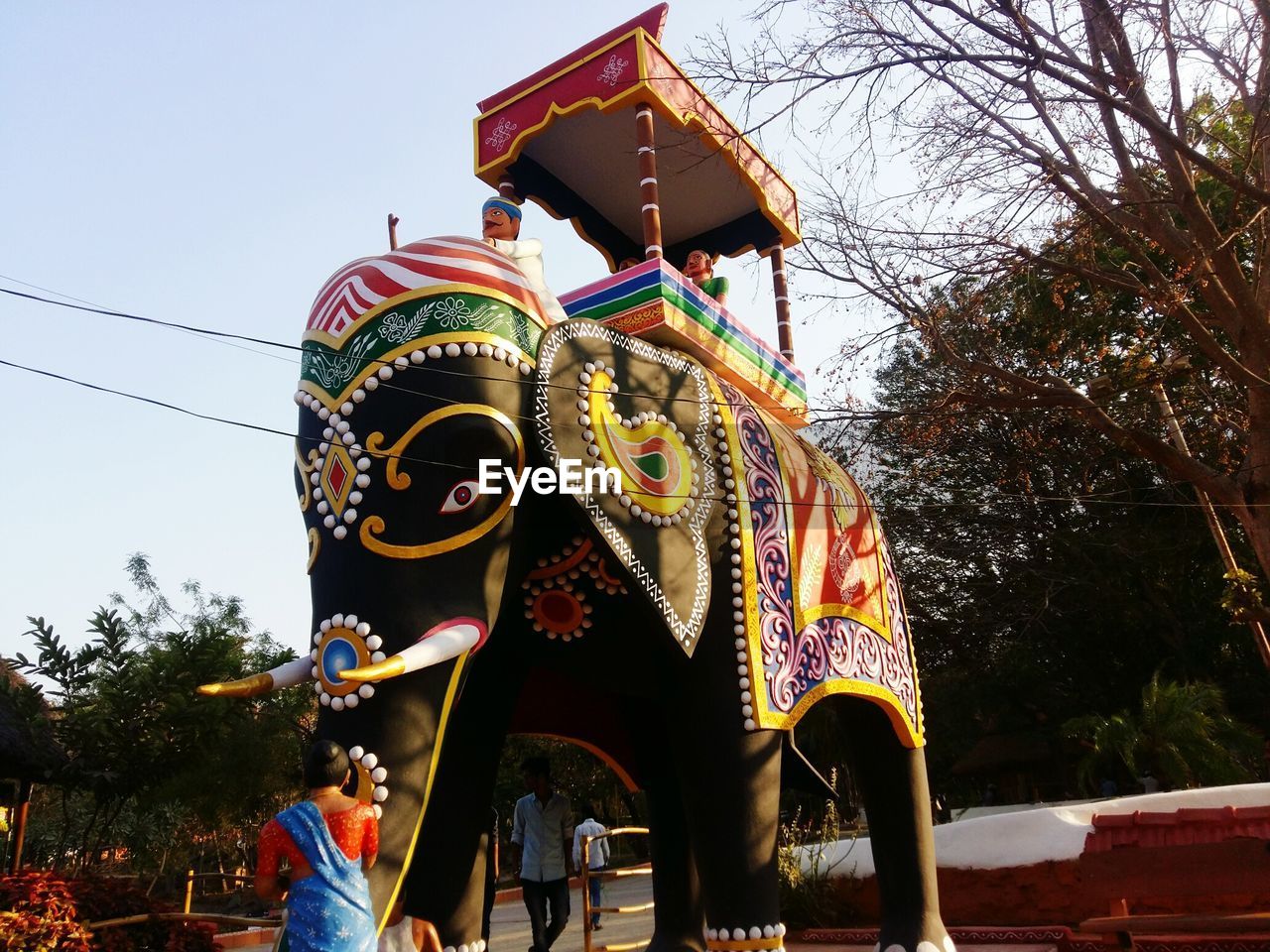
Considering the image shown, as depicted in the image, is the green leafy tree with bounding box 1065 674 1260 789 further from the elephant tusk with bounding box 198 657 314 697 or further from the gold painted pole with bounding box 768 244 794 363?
the elephant tusk with bounding box 198 657 314 697

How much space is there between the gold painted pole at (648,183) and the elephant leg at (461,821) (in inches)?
91.2

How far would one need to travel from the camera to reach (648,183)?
218 inches

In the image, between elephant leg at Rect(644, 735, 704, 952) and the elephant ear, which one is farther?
elephant leg at Rect(644, 735, 704, 952)

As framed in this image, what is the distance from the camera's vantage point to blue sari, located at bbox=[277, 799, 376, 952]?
284 cm

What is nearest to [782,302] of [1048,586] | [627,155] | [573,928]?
[627,155]

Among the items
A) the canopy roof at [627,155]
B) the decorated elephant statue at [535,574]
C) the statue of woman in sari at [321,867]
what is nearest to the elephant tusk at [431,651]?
the decorated elephant statue at [535,574]

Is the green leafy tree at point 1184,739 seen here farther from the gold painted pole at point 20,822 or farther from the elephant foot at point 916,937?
the gold painted pole at point 20,822

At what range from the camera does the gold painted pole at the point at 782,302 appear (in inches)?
259

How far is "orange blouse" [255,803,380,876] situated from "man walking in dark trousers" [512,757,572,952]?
3.19m

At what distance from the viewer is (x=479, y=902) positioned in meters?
4.28

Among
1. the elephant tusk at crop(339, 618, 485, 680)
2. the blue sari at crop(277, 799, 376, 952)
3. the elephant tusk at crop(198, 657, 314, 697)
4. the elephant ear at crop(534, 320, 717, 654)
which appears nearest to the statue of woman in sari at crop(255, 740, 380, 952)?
the blue sari at crop(277, 799, 376, 952)

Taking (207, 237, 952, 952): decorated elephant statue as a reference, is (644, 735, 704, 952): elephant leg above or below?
below

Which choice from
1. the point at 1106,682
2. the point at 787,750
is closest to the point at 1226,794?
the point at 787,750

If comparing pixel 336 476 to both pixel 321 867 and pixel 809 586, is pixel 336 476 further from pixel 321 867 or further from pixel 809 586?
pixel 809 586
